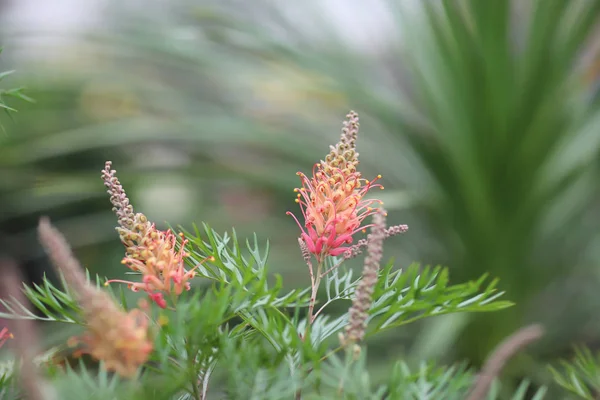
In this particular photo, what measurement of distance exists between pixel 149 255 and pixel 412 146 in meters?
0.92

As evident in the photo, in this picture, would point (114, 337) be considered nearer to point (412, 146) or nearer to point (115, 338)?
point (115, 338)

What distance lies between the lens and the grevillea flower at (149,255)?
222 mm

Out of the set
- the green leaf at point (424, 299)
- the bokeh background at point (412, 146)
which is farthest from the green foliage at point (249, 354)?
the bokeh background at point (412, 146)

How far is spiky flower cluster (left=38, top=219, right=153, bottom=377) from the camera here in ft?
0.53

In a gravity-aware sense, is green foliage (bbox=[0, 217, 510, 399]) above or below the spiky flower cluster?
below

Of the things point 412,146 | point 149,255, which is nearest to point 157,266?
point 149,255

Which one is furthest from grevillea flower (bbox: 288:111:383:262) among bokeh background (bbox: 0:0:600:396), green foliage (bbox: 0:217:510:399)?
bokeh background (bbox: 0:0:600:396)

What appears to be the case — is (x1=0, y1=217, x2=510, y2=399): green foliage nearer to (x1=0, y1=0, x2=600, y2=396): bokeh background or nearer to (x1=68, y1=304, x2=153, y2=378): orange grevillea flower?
(x1=68, y1=304, x2=153, y2=378): orange grevillea flower

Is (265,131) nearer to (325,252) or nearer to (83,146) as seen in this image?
(83,146)

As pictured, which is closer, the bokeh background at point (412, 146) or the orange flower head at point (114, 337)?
the orange flower head at point (114, 337)

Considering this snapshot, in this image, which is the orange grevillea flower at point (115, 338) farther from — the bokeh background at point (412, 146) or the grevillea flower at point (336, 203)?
the bokeh background at point (412, 146)

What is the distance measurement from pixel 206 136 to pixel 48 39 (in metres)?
0.40

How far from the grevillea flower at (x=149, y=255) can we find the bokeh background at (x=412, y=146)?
62cm

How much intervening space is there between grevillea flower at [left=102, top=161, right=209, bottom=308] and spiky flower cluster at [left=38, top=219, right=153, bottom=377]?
0.13 ft
